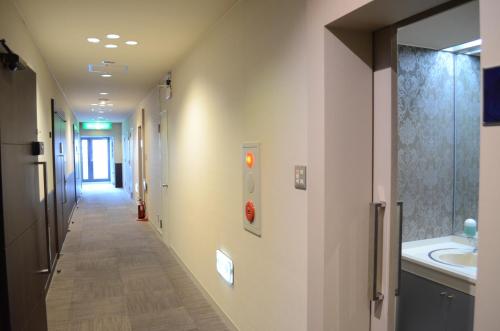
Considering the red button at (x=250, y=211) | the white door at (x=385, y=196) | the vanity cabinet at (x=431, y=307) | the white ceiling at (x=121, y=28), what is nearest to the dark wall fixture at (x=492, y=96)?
the white door at (x=385, y=196)

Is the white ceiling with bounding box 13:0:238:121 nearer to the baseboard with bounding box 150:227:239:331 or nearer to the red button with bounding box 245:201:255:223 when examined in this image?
the red button with bounding box 245:201:255:223

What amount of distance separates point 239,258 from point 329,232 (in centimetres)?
140

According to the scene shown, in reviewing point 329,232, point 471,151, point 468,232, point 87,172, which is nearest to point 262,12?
point 329,232

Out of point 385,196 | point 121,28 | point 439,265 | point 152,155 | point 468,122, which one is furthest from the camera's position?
point 152,155

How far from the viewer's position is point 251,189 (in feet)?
9.29

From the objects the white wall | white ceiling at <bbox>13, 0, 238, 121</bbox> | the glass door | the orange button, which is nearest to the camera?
the white wall

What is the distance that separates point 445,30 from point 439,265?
1.53m

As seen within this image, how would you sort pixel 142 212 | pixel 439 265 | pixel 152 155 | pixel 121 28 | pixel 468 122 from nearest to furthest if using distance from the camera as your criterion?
pixel 439 265 < pixel 468 122 < pixel 121 28 < pixel 152 155 < pixel 142 212

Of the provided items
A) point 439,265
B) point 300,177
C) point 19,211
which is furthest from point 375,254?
point 19,211

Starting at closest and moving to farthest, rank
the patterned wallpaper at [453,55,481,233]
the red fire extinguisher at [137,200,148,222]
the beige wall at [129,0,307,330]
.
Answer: the beige wall at [129,0,307,330] < the patterned wallpaper at [453,55,481,233] < the red fire extinguisher at [137,200,148,222]

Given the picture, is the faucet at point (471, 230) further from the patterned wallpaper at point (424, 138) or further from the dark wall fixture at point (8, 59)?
the dark wall fixture at point (8, 59)

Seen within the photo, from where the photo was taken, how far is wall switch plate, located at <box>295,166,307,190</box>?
7.02 ft

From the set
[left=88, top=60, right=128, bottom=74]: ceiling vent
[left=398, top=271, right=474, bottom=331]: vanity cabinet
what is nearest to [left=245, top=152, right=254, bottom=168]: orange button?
[left=398, top=271, right=474, bottom=331]: vanity cabinet

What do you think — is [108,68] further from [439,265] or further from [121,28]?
[439,265]
